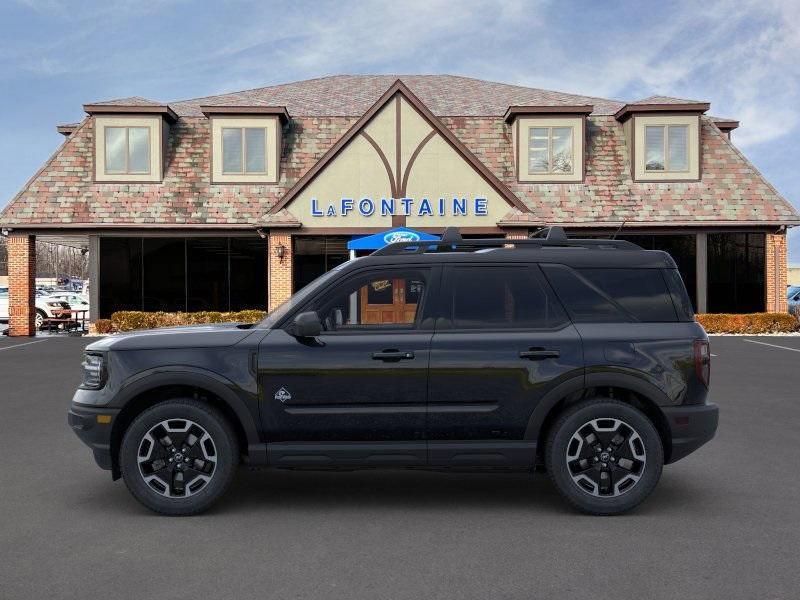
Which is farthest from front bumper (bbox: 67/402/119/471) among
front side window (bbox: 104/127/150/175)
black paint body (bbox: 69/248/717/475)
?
front side window (bbox: 104/127/150/175)

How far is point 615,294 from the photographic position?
6.00 meters

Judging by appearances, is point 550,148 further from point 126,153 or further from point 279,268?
point 126,153

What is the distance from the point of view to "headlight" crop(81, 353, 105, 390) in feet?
19.3

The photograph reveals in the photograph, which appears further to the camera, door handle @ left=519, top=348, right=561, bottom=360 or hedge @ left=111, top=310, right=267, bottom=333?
hedge @ left=111, top=310, right=267, bottom=333

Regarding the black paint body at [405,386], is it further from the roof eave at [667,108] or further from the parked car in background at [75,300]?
the parked car in background at [75,300]

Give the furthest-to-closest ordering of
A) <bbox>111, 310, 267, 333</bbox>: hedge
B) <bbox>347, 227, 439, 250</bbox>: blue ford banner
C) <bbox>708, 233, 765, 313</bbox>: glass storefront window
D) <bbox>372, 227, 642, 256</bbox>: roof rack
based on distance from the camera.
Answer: <bbox>708, 233, 765, 313</bbox>: glass storefront window → <bbox>111, 310, 267, 333</bbox>: hedge → <bbox>347, 227, 439, 250</bbox>: blue ford banner → <bbox>372, 227, 642, 256</bbox>: roof rack

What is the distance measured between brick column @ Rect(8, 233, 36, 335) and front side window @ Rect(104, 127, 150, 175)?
337 cm

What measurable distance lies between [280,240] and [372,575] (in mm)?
20565

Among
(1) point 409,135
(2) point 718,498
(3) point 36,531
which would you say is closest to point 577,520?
(2) point 718,498

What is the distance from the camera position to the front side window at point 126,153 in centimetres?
2562

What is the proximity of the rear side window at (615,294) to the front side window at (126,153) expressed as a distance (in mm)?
22059

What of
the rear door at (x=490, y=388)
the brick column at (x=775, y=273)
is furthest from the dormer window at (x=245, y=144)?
the rear door at (x=490, y=388)

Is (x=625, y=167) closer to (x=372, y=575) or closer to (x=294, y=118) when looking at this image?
(x=294, y=118)

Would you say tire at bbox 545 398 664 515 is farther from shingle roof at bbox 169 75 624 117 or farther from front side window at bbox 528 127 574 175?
shingle roof at bbox 169 75 624 117
